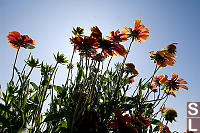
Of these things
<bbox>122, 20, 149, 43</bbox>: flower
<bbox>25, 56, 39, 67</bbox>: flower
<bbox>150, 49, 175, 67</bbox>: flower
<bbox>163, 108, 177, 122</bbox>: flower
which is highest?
<bbox>122, 20, 149, 43</bbox>: flower

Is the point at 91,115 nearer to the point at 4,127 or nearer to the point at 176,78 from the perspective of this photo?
the point at 4,127

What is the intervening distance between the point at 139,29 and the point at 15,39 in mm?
994

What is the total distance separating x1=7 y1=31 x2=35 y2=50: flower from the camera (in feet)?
3.50

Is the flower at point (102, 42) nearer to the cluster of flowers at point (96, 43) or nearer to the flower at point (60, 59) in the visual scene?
the cluster of flowers at point (96, 43)

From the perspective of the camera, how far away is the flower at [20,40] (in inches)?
42.0

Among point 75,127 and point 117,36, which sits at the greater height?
point 117,36

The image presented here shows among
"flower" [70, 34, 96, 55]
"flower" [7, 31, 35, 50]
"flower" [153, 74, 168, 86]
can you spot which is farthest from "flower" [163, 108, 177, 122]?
"flower" [7, 31, 35, 50]

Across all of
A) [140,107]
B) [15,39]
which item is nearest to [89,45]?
[140,107]

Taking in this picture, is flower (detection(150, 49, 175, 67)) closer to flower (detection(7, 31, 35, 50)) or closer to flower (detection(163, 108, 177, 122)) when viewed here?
flower (detection(163, 108, 177, 122))

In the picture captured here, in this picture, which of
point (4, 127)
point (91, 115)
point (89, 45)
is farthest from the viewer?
point (89, 45)

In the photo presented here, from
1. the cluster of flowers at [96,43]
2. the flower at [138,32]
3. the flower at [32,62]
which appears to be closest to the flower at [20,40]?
the flower at [32,62]

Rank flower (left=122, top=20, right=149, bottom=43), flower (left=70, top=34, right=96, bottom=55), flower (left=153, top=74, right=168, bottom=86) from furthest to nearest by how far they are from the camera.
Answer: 1. flower (left=153, top=74, right=168, bottom=86)
2. flower (left=122, top=20, right=149, bottom=43)
3. flower (left=70, top=34, right=96, bottom=55)

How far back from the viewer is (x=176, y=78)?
1.29 meters

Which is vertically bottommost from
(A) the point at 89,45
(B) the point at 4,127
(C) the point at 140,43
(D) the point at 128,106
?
(B) the point at 4,127
